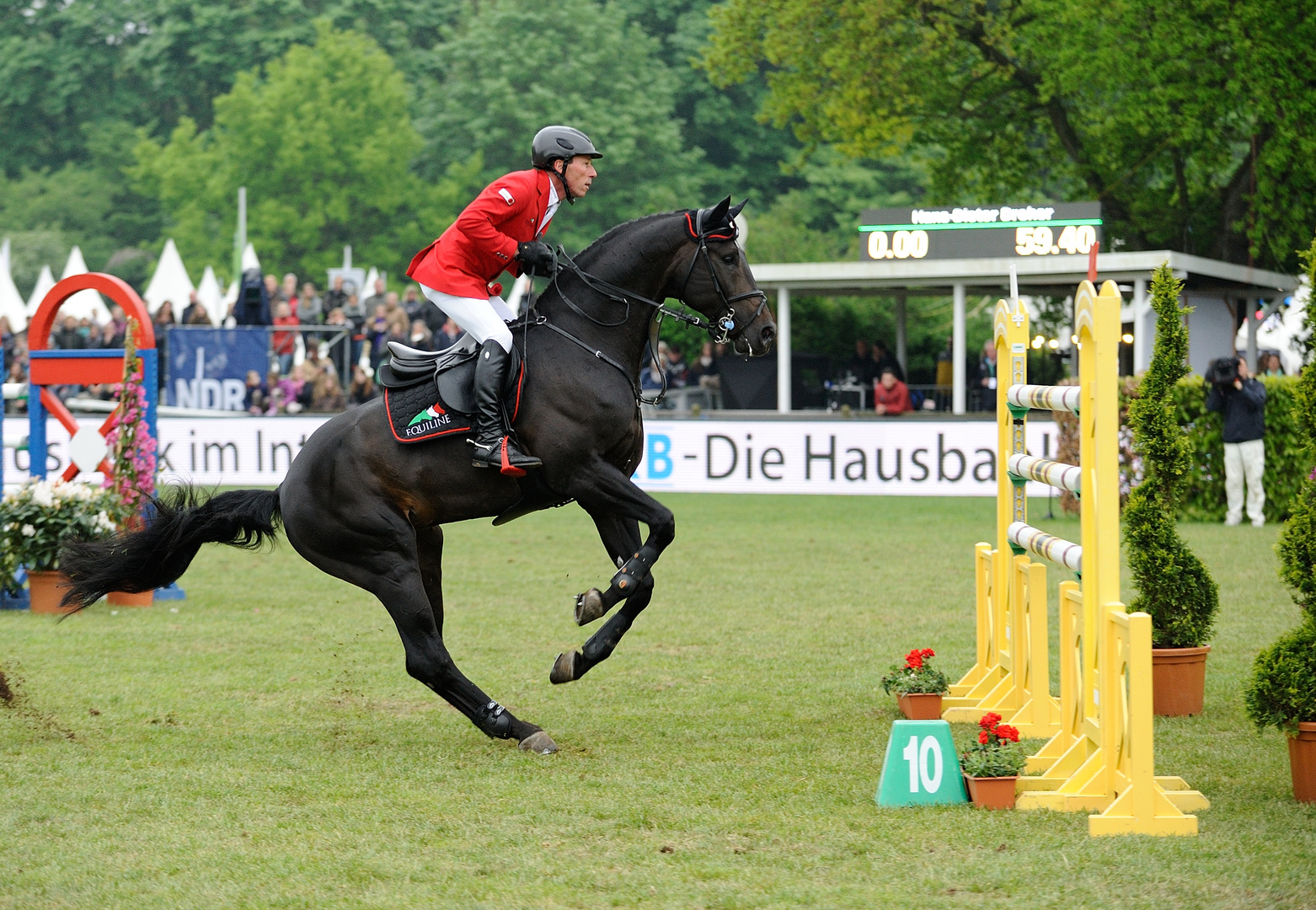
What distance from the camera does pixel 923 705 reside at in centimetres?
689

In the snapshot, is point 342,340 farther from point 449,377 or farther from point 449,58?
point 449,58

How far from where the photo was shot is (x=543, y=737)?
253 inches

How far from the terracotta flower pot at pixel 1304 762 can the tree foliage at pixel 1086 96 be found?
855 inches

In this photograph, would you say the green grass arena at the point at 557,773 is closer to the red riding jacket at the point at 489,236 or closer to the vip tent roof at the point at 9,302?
Answer: the red riding jacket at the point at 489,236

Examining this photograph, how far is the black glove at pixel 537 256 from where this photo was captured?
6.59 m

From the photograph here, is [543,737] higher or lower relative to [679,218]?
lower

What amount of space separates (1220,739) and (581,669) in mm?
2846

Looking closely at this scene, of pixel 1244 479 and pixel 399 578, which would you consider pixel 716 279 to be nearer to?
pixel 399 578

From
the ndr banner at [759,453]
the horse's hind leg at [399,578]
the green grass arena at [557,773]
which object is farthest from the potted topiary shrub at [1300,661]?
the ndr banner at [759,453]

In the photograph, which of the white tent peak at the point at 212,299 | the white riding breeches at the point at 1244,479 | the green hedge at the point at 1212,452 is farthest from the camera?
the white tent peak at the point at 212,299

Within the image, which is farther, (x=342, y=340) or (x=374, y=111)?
(x=374, y=111)

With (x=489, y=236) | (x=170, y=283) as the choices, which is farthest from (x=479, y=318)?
(x=170, y=283)

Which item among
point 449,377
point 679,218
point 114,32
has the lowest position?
point 449,377

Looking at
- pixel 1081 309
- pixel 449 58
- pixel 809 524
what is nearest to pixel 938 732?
pixel 1081 309
